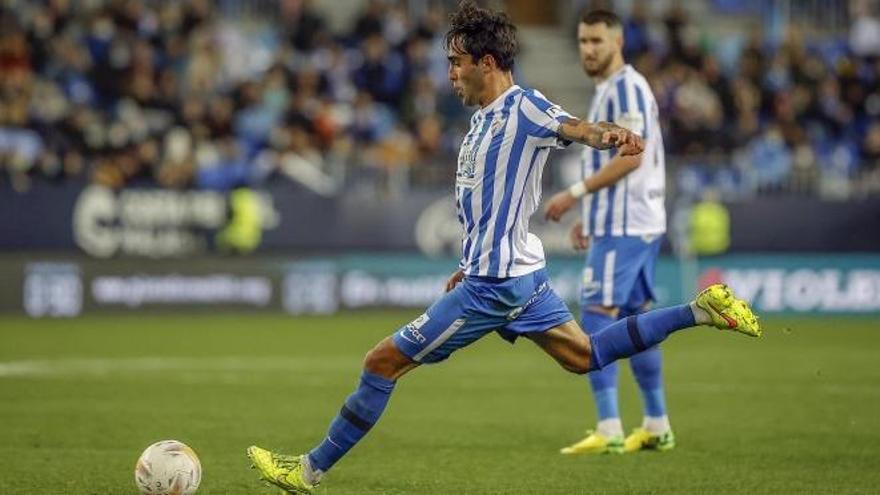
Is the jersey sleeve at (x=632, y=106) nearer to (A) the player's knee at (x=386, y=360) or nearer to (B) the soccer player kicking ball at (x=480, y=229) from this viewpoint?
(B) the soccer player kicking ball at (x=480, y=229)

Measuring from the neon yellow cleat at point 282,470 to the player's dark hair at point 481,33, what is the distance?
2039mm

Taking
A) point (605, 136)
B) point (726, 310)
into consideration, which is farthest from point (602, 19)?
point (605, 136)

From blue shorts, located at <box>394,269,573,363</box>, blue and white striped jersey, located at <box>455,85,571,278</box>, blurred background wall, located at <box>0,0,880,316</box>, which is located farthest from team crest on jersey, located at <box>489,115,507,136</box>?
blurred background wall, located at <box>0,0,880,316</box>

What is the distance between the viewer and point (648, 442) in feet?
31.9

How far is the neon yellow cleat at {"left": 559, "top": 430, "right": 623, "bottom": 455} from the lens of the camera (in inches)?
374

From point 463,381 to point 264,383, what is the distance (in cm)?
166

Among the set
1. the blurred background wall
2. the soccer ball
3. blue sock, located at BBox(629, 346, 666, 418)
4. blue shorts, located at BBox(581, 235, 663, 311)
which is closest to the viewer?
the soccer ball

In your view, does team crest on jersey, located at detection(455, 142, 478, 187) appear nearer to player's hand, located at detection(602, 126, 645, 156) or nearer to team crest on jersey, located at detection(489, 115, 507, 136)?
team crest on jersey, located at detection(489, 115, 507, 136)

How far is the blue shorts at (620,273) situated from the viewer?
9.65m

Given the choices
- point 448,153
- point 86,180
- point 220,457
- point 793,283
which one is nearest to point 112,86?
point 86,180

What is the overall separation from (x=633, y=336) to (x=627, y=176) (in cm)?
203

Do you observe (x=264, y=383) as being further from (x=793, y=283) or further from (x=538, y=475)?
(x=793, y=283)

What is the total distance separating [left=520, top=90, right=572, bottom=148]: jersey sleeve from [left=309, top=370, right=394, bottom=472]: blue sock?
132 centimetres

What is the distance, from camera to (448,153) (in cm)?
2239
